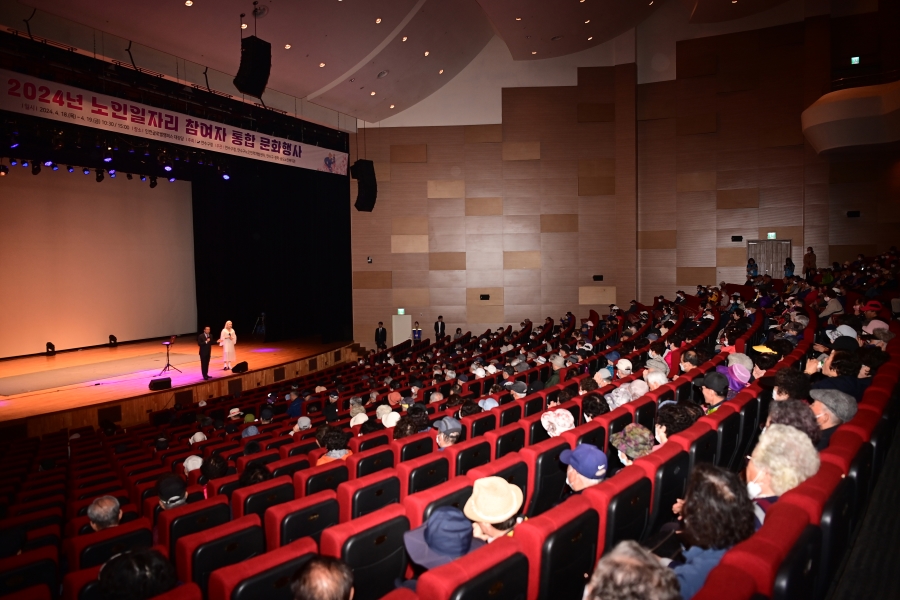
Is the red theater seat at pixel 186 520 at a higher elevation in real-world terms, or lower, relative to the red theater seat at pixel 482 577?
lower

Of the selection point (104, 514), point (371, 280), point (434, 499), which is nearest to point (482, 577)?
point (434, 499)

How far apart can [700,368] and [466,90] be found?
45.6 ft

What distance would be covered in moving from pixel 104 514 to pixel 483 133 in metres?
15.5

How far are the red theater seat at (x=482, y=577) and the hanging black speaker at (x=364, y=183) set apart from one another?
567 inches

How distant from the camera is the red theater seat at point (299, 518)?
9.48ft

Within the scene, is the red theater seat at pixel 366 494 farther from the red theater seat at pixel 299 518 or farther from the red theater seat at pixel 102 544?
the red theater seat at pixel 102 544

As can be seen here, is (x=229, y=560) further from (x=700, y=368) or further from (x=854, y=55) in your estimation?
(x=854, y=55)

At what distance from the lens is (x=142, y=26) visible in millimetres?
10070

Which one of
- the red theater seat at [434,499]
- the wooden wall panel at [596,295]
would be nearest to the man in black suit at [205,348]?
the wooden wall panel at [596,295]

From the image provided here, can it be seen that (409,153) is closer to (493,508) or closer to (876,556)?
(493,508)

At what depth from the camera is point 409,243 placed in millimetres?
17500

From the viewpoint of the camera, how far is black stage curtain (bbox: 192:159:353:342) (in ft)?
58.9

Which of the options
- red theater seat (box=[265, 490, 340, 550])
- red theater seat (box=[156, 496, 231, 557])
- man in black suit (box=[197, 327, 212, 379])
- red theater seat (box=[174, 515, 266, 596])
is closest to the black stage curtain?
man in black suit (box=[197, 327, 212, 379])

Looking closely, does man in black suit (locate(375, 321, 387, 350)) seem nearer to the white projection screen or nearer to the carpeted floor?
the carpeted floor
